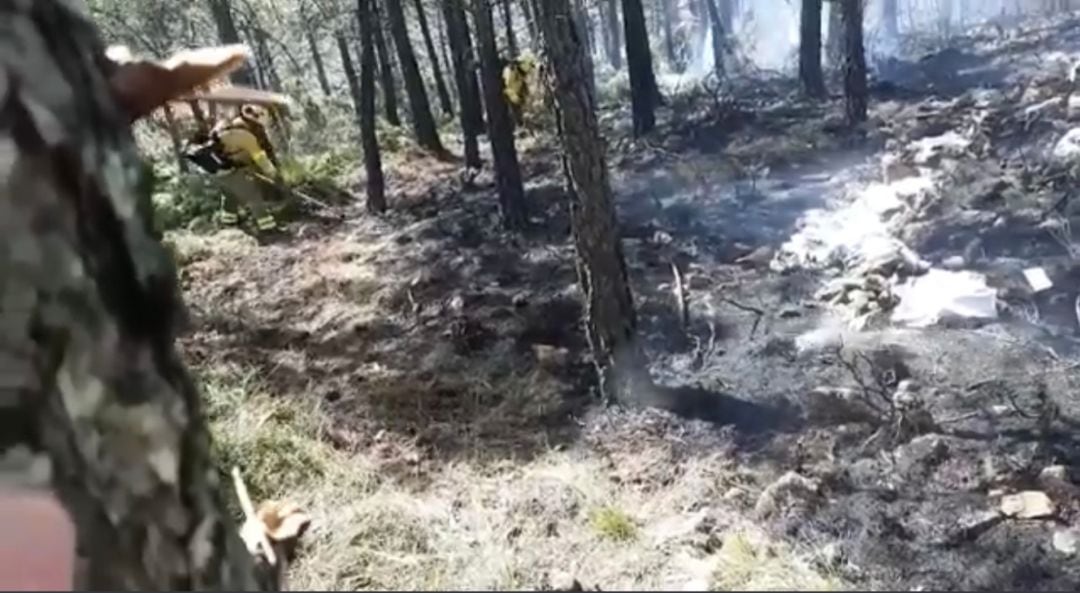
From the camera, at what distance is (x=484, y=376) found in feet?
18.7

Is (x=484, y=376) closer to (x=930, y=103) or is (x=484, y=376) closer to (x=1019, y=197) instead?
(x=1019, y=197)

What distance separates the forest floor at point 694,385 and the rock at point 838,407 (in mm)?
14

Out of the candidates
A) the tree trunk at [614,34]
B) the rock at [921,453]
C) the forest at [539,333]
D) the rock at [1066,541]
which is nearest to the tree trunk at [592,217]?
the forest at [539,333]

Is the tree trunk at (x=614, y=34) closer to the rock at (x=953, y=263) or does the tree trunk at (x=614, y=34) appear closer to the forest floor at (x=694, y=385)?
the forest floor at (x=694, y=385)

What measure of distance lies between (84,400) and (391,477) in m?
3.24

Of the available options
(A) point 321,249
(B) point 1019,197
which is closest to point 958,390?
(B) point 1019,197

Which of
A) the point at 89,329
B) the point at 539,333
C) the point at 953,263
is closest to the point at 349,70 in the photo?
the point at 539,333

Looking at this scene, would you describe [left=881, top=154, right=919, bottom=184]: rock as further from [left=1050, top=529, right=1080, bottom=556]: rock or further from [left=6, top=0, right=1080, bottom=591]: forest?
[left=1050, top=529, right=1080, bottom=556]: rock

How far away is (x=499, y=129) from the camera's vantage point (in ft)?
29.9

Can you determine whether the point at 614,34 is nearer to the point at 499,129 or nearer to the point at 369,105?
the point at 369,105

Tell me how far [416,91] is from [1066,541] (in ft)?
36.2

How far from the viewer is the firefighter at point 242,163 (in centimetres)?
1002

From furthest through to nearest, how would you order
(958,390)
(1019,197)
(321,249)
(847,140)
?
(847,140) → (321,249) → (1019,197) → (958,390)

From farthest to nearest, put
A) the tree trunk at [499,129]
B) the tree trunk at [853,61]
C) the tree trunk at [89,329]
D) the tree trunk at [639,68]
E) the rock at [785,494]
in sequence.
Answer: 1. the tree trunk at [639,68]
2. the tree trunk at [853,61]
3. the tree trunk at [499,129]
4. the rock at [785,494]
5. the tree trunk at [89,329]
